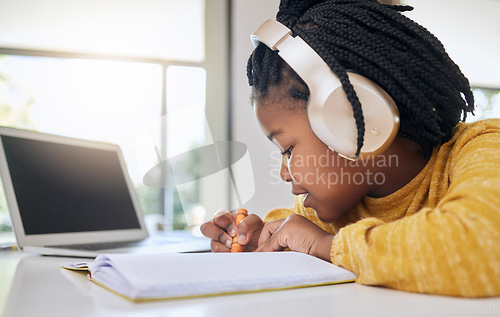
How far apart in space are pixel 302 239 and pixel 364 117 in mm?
192

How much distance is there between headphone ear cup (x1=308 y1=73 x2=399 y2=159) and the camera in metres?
0.55

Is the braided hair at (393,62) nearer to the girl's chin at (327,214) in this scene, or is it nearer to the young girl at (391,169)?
the young girl at (391,169)

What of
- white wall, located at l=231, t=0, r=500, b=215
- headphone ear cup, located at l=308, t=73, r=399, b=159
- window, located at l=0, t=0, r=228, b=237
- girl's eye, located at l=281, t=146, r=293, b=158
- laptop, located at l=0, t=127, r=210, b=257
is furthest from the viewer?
window, located at l=0, t=0, r=228, b=237

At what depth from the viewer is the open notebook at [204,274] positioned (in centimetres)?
39

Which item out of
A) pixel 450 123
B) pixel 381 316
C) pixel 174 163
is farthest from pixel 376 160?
pixel 174 163

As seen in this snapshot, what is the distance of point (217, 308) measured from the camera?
36cm

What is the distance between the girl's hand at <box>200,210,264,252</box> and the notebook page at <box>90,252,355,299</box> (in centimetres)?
24

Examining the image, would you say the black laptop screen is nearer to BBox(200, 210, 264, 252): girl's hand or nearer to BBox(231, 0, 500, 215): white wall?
BBox(200, 210, 264, 252): girl's hand

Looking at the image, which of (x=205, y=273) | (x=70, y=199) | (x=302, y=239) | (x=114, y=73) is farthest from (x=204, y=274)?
(x=114, y=73)

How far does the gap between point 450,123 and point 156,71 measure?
9.28 feet

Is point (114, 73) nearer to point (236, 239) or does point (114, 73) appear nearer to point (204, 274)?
point (236, 239)

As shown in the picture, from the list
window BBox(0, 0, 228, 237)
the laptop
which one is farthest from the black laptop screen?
window BBox(0, 0, 228, 237)

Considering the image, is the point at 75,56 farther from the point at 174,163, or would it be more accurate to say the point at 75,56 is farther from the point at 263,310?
the point at 263,310

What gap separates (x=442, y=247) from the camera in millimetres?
416
